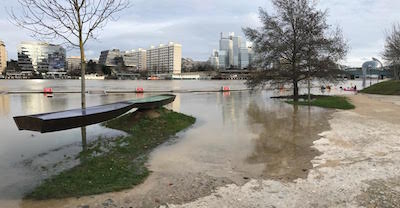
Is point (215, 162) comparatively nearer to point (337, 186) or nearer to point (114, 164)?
point (114, 164)

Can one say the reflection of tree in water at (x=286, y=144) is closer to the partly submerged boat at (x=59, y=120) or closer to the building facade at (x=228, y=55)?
the partly submerged boat at (x=59, y=120)

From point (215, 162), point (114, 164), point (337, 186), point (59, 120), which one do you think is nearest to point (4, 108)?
point (59, 120)

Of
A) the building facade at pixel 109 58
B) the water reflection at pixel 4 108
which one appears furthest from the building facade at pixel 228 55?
the water reflection at pixel 4 108

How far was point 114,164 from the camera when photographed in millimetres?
6836

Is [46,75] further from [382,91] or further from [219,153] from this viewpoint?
[219,153]

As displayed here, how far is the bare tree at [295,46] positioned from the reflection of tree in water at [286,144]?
10888mm

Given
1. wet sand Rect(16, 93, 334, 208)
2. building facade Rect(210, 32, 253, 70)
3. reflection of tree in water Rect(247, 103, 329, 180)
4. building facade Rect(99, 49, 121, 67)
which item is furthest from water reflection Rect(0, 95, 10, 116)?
building facade Rect(99, 49, 121, 67)

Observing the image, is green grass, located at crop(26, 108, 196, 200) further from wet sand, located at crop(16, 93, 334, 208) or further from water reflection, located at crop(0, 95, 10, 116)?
water reflection, located at crop(0, 95, 10, 116)

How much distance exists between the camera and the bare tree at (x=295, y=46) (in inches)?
953

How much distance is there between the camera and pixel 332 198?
493cm

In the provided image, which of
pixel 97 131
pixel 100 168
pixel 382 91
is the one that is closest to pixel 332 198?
pixel 100 168

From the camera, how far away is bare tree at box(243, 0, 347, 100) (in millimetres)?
24219

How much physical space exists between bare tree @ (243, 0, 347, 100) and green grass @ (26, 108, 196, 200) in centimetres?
1552

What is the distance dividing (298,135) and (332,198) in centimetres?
566
